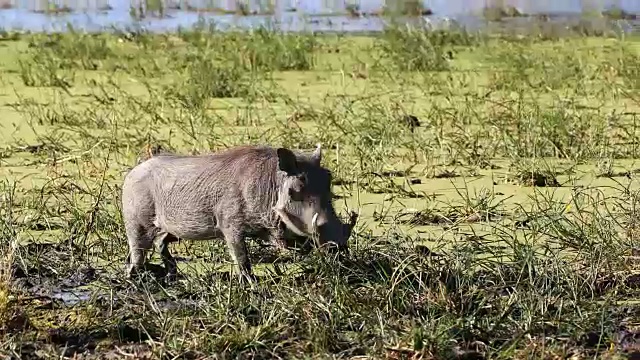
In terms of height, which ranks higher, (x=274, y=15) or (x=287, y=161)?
(x=287, y=161)

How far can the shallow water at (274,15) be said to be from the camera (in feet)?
51.1

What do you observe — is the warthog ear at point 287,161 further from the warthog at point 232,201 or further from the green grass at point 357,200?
the green grass at point 357,200

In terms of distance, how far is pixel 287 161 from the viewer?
393 cm

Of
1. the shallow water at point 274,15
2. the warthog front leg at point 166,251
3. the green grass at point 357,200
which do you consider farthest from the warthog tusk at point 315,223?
the shallow water at point 274,15

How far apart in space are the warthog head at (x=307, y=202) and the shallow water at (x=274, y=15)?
35.0 feet

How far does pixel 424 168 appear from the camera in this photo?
6.40 metres

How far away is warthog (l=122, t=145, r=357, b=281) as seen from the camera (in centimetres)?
391

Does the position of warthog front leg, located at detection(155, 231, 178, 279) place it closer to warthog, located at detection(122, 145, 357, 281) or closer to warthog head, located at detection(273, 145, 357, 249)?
warthog, located at detection(122, 145, 357, 281)

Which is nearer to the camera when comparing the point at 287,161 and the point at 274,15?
the point at 287,161

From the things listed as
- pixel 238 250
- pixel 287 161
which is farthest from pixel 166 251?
pixel 287 161

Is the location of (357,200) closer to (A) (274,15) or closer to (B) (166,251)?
(B) (166,251)

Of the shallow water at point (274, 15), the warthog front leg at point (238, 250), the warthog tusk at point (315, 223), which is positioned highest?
the warthog tusk at point (315, 223)

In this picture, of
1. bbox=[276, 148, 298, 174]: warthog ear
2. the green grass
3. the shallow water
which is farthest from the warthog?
the shallow water

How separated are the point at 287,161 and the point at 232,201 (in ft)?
0.84
